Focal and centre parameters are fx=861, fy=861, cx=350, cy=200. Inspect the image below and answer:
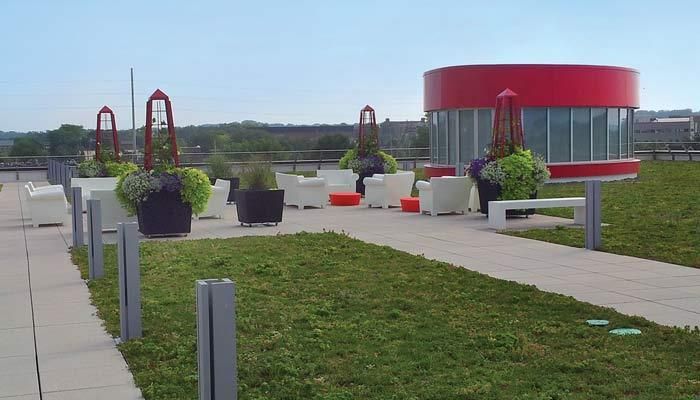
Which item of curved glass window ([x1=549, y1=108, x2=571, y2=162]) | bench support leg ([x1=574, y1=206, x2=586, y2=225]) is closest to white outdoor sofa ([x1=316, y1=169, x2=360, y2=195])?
curved glass window ([x1=549, y1=108, x2=571, y2=162])

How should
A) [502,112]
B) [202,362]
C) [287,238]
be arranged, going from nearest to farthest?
[202,362]
[287,238]
[502,112]

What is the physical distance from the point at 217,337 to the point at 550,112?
23305mm

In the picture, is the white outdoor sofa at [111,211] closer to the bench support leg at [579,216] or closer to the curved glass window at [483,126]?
the bench support leg at [579,216]

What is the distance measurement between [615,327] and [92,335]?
408 centimetres

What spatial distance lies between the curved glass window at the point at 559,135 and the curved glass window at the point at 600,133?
1.06 meters

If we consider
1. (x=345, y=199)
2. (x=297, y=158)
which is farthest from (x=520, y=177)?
(x=297, y=158)

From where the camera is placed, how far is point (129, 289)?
6.61 metres

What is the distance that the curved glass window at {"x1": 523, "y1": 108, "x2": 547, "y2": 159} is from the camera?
2597 centimetres

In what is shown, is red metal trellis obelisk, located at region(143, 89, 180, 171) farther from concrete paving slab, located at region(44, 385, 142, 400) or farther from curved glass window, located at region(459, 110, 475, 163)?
curved glass window, located at region(459, 110, 475, 163)

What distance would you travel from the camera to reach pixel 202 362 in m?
4.19

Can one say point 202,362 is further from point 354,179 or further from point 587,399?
point 354,179

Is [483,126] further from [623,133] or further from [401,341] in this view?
[401,341]

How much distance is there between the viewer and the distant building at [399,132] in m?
44.8

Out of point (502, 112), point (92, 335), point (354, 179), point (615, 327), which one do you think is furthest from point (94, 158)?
point (615, 327)
